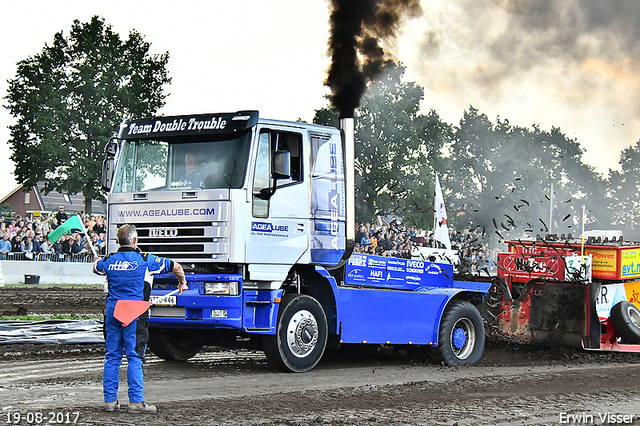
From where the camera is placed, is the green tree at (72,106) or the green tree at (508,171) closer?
the green tree at (72,106)

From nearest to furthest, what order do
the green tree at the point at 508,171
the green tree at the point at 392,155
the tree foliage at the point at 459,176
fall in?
the tree foliage at the point at 459,176
the green tree at the point at 392,155
the green tree at the point at 508,171

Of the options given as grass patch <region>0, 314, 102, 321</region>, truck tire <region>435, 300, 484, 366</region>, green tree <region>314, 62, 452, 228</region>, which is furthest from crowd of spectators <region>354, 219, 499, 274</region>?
green tree <region>314, 62, 452, 228</region>

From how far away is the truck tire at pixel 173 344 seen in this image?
36.7ft

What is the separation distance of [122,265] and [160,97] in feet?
161

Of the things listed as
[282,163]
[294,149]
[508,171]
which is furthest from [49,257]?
[508,171]

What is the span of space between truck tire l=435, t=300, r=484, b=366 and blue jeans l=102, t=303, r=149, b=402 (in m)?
5.66

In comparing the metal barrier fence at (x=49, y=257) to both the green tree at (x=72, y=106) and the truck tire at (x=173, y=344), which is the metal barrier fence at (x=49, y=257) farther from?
the green tree at (x=72, y=106)

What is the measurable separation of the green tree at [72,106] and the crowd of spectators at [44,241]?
70.4 ft

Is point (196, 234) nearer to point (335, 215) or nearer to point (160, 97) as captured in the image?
point (335, 215)

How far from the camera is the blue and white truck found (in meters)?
9.77

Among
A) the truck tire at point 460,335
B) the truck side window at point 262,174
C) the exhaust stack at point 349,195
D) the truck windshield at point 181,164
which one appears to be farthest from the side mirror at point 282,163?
the truck tire at point 460,335

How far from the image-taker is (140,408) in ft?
23.9

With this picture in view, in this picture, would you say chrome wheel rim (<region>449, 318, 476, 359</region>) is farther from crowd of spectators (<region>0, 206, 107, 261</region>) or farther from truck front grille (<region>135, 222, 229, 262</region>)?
crowd of spectators (<region>0, 206, 107, 261</region>)

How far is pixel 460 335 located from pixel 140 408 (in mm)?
6275
